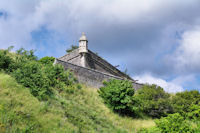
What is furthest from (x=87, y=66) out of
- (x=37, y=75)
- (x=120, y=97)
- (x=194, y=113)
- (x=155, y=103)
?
(x=194, y=113)

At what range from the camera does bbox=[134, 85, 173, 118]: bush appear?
59.4ft

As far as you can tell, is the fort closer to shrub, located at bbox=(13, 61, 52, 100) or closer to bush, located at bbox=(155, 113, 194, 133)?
shrub, located at bbox=(13, 61, 52, 100)

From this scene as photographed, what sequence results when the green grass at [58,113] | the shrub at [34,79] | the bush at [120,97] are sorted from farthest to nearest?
the bush at [120,97]
the shrub at [34,79]
the green grass at [58,113]

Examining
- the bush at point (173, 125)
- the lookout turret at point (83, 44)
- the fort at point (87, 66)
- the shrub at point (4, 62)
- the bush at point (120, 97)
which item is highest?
the lookout turret at point (83, 44)

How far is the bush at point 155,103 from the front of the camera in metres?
18.1

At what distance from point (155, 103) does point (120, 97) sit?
123 inches

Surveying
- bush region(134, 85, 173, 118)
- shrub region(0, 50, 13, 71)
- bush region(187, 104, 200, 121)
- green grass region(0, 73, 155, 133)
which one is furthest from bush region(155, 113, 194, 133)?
shrub region(0, 50, 13, 71)

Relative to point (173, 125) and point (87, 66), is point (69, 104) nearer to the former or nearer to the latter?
point (173, 125)

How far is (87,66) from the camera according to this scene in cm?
2267

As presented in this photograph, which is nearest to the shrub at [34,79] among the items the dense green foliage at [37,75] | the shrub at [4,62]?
the dense green foliage at [37,75]

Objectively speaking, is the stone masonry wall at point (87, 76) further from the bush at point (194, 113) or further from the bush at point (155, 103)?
the bush at point (194, 113)

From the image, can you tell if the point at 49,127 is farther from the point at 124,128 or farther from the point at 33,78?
the point at 124,128

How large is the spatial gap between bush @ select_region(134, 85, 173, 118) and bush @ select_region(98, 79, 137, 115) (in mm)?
1207

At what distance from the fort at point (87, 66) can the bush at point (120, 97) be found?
252 cm
